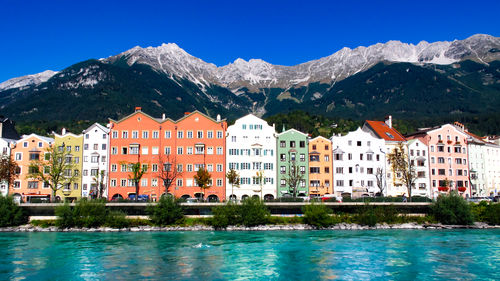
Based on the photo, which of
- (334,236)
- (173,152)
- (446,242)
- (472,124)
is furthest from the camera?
(472,124)

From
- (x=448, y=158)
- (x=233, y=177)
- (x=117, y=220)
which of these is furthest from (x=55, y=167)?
(x=448, y=158)

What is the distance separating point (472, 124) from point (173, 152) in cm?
15511

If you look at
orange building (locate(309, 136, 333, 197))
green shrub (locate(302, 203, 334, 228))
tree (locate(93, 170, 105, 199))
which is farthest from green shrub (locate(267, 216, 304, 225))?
tree (locate(93, 170, 105, 199))

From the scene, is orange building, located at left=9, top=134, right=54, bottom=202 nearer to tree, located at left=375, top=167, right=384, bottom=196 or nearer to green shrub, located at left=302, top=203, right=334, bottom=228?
green shrub, located at left=302, top=203, right=334, bottom=228

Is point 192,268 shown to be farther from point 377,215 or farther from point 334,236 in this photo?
point 377,215

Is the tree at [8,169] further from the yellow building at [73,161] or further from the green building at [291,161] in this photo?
the green building at [291,161]

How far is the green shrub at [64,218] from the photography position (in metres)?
69.2

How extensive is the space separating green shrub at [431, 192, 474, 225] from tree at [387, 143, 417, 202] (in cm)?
1469

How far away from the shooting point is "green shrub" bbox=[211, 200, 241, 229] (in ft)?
228

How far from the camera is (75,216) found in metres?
69.6

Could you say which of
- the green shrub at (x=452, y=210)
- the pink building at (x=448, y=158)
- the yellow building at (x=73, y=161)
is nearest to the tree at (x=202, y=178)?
the yellow building at (x=73, y=161)

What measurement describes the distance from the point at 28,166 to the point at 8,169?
3683 mm

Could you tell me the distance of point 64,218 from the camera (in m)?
69.3

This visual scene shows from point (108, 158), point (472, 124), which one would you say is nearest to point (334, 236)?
point (108, 158)
